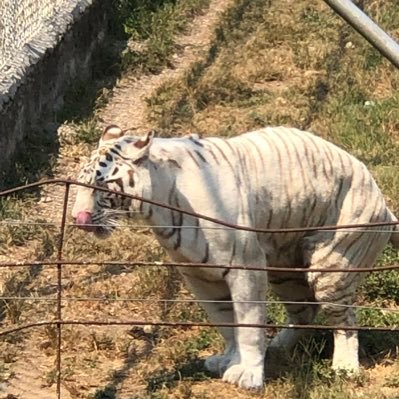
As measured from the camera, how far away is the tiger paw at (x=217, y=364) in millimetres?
5570

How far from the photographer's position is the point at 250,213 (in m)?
5.29

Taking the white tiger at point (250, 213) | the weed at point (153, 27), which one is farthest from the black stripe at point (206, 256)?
the weed at point (153, 27)

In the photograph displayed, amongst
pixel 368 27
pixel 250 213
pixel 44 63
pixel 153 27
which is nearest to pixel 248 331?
pixel 250 213

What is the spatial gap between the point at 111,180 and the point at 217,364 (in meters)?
1.06

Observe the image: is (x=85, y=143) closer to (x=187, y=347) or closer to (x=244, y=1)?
(x=187, y=347)

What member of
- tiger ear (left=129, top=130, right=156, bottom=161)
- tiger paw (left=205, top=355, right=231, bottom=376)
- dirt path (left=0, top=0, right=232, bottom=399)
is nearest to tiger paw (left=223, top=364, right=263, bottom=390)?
tiger paw (left=205, top=355, right=231, bottom=376)

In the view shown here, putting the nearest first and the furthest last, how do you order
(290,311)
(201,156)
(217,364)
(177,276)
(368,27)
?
Answer: (368,27) → (201,156) → (217,364) → (290,311) → (177,276)

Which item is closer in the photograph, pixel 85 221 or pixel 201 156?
pixel 85 221

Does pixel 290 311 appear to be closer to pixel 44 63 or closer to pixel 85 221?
pixel 85 221

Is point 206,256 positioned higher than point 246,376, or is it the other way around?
point 206,256

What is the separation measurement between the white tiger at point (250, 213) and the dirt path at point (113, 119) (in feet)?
2.64

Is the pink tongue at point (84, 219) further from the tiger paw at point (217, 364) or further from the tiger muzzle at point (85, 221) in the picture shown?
the tiger paw at point (217, 364)

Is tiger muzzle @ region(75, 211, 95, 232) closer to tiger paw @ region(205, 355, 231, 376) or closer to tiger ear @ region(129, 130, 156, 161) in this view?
tiger ear @ region(129, 130, 156, 161)

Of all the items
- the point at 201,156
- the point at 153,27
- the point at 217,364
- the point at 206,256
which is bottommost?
the point at 217,364
